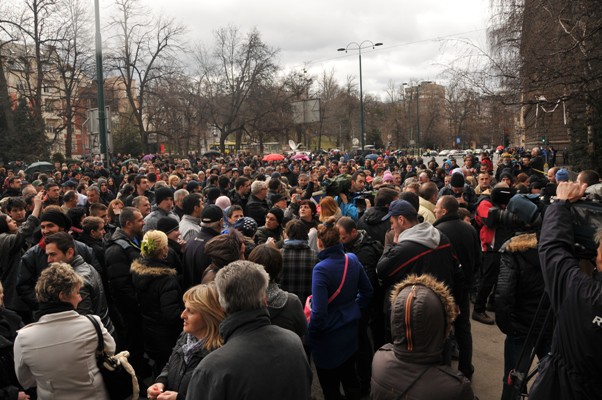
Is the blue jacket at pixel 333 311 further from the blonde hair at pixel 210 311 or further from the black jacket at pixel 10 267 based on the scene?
the black jacket at pixel 10 267

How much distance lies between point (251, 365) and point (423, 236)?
8.25 feet

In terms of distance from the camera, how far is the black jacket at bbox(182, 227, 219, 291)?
16.0 ft

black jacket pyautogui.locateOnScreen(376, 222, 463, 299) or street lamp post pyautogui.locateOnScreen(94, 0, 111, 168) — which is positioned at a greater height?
street lamp post pyautogui.locateOnScreen(94, 0, 111, 168)

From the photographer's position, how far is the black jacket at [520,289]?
398 cm

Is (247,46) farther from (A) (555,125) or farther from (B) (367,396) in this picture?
(B) (367,396)

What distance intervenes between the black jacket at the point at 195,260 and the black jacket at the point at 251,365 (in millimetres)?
2592

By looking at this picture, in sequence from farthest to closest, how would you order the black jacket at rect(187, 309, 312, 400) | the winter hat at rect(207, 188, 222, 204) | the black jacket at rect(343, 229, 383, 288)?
the winter hat at rect(207, 188, 222, 204) → the black jacket at rect(343, 229, 383, 288) → the black jacket at rect(187, 309, 312, 400)

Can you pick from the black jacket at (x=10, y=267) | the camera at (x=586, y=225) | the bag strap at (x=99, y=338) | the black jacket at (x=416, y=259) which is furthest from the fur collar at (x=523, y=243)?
the black jacket at (x=10, y=267)

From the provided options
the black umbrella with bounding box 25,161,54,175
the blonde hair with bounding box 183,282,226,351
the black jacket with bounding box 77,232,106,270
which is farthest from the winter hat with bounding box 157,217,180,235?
the black umbrella with bounding box 25,161,54,175

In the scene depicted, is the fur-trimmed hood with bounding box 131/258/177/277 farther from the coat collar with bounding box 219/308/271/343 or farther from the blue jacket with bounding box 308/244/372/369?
the coat collar with bounding box 219/308/271/343

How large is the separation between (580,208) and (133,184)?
9.76 meters

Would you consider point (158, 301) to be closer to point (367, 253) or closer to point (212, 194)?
point (367, 253)

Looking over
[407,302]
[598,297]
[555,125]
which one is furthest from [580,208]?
[555,125]

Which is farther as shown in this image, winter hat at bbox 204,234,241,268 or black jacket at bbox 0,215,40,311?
black jacket at bbox 0,215,40,311
